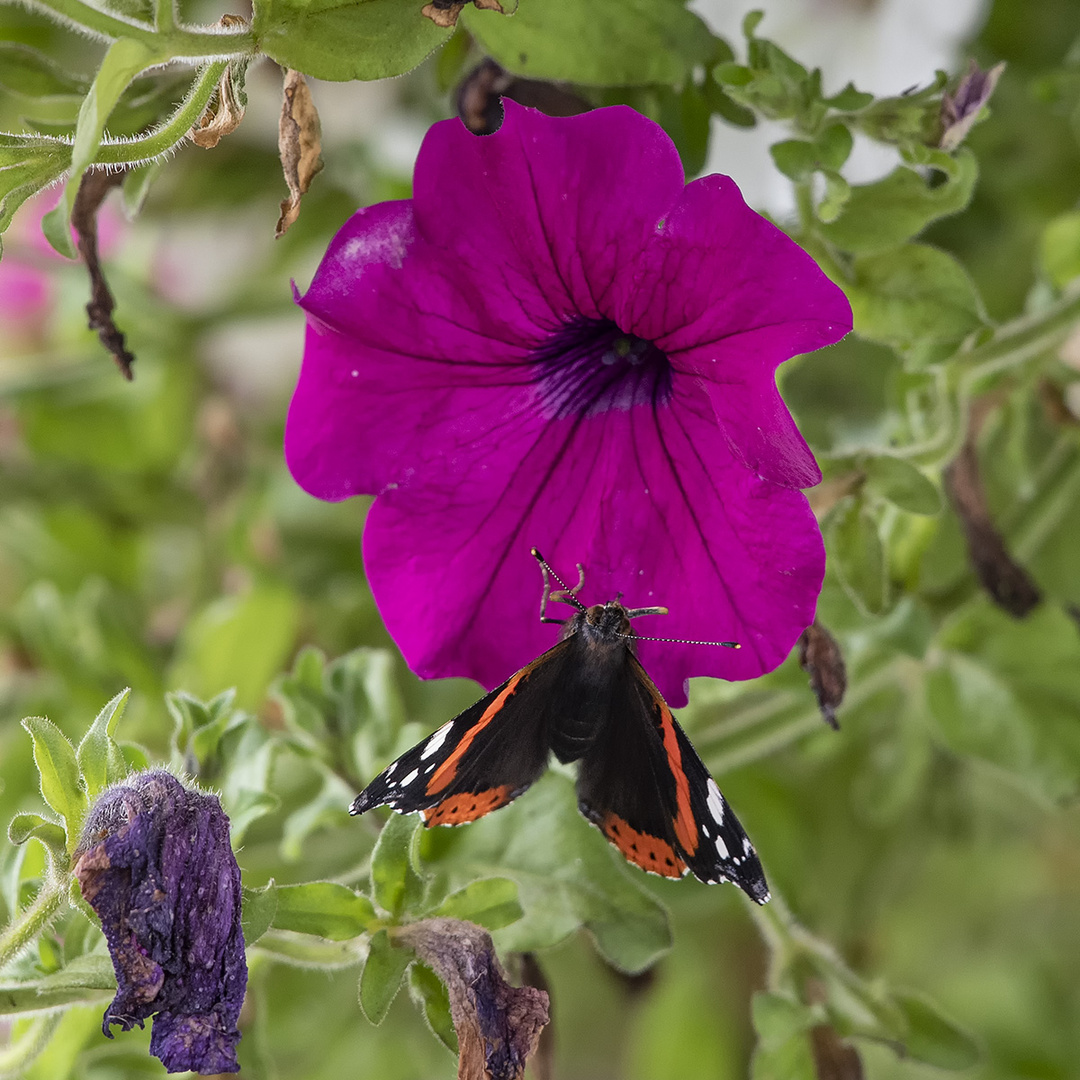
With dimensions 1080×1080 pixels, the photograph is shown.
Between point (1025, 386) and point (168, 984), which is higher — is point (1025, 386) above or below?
above

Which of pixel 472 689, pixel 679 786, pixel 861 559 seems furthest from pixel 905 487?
pixel 472 689

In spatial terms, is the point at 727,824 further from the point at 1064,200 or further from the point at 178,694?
the point at 1064,200

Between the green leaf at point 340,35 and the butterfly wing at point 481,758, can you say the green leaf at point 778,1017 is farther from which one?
the green leaf at point 340,35

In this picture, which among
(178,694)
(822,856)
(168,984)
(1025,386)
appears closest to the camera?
(168,984)

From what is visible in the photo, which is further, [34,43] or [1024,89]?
[34,43]

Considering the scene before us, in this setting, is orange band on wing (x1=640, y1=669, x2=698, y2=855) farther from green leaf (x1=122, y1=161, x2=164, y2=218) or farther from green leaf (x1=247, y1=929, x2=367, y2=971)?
green leaf (x1=122, y1=161, x2=164, y2=218)

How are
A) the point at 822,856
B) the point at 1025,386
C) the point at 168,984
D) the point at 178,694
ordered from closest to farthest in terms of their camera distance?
the point at 168,984 → the point at 178,694 → the point at 1025,386 → the point at 822,856

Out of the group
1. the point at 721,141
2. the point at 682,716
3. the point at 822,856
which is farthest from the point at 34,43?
the point at 822,856
